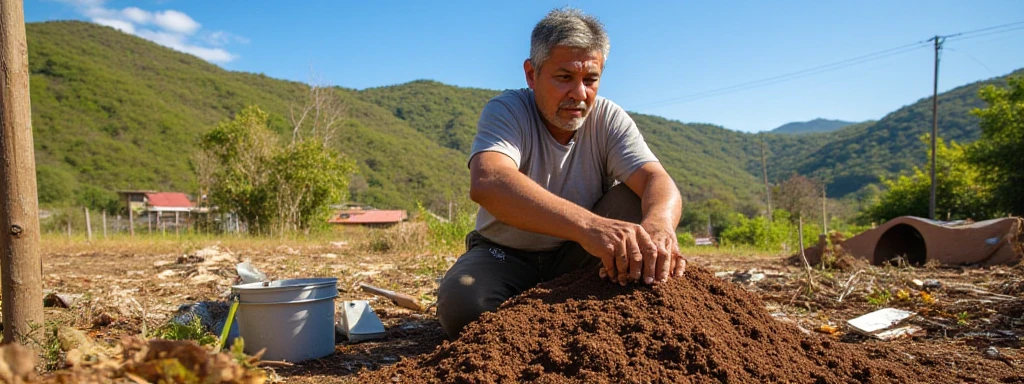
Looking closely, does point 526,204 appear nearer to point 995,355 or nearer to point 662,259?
point 662,259

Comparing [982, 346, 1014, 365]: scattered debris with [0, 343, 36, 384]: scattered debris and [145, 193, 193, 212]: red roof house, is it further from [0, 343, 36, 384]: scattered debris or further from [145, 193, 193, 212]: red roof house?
[145, 193, 193, 212]: red roof house

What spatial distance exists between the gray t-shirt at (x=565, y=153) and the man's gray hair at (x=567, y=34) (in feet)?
0.81

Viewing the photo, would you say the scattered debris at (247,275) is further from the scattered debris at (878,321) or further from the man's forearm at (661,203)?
the scattered debris at (878,321)

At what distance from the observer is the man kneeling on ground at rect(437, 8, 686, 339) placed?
198 centimetres

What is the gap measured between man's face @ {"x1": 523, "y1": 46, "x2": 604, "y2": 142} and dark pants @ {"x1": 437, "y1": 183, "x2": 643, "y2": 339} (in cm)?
40

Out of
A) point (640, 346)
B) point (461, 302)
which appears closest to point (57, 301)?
point (461, 302)

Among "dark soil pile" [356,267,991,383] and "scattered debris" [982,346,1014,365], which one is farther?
"scattered debris" [982,346,1014,365]

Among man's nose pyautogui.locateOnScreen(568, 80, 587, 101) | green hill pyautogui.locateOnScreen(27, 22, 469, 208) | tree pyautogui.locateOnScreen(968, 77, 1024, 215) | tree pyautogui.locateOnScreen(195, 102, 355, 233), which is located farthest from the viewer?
green hill pyautogui.locateOnScreen(27, 22, 469, 208)

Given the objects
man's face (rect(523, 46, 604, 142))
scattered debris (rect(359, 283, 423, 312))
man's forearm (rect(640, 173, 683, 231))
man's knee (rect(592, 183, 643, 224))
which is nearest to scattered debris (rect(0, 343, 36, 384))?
man's forearm (rect(640, 173, 683, 231))

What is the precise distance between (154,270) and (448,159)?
5416cm

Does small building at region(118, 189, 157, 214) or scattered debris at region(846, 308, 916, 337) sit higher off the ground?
scattered debris at region(846, 308, 916, 337)

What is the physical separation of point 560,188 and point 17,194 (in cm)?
199

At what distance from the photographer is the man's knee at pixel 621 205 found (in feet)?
8.43

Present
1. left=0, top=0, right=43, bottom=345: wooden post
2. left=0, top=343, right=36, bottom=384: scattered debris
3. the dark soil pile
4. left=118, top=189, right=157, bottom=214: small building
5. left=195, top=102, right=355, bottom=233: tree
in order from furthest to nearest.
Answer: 1. left=118, top=189, right=157, bottom=214: small building
2. left=195, top=102, right=355, bottom=233: tree
3. left=0, top=0, right=43, bottom=345: wooden post
4. the dark soil pile
5. left=0, top=343, right=36, bottom=384: scattered debris
